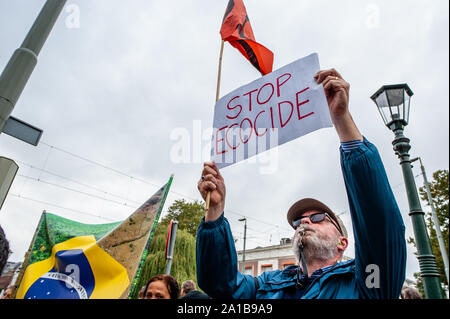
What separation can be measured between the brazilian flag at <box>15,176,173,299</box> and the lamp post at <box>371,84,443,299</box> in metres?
3.69

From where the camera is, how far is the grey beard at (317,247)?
1.80m

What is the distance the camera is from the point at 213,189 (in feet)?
5.50

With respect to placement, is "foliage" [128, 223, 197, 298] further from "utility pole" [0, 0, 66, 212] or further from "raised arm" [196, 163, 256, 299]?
"raised arm" [196, 163, 256, 299]

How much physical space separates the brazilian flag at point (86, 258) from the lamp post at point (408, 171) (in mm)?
3687

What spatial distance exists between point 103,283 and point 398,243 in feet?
15.2

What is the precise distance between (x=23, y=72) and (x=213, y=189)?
259cm

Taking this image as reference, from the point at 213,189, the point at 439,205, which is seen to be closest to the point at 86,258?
the point at 213,189

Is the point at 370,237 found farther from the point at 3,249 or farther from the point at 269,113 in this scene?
the point at 3,249

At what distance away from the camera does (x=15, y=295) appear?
15.1 ft

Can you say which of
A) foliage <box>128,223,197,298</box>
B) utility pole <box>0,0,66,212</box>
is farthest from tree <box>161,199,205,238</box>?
utility pole <box>0,0,66,212</box>

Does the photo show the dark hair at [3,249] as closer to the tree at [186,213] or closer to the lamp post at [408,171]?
the lamp post at [408,171]

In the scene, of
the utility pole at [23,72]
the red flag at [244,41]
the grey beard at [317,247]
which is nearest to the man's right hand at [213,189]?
the grey beard at [317,247]

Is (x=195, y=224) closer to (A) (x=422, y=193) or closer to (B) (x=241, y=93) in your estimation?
(A) (x=422, y=193)
